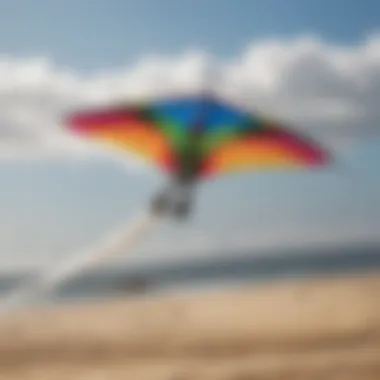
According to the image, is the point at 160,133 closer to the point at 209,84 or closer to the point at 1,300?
the point at 209,84

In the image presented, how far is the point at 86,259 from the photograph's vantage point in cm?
113

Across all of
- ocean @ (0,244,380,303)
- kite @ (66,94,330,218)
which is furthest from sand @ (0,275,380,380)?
kite @ (66,94,330,218)

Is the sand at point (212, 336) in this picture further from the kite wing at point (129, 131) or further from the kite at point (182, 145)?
the kite wing at point (129, 131)

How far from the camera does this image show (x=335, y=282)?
3.93 ft

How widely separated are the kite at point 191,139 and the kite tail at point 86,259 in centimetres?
3

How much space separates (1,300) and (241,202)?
371 millimetres

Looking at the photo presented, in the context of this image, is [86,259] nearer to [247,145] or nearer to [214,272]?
[214,272]

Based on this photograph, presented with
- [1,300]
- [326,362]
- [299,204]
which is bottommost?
[326,362]

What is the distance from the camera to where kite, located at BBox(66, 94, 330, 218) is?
1.15 metres

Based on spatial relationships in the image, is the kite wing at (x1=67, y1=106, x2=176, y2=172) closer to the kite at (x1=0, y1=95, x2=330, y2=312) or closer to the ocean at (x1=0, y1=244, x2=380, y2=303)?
the kite at (x1=0, y1=95, x2=330, y2=312)

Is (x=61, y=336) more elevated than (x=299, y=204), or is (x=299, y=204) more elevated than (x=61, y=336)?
(x=299, y=204)

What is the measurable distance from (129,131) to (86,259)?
0.64 feet

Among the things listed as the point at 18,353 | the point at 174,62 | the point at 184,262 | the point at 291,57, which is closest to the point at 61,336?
the point at 18,353

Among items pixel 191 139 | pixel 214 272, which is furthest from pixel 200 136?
pixel 214 272
